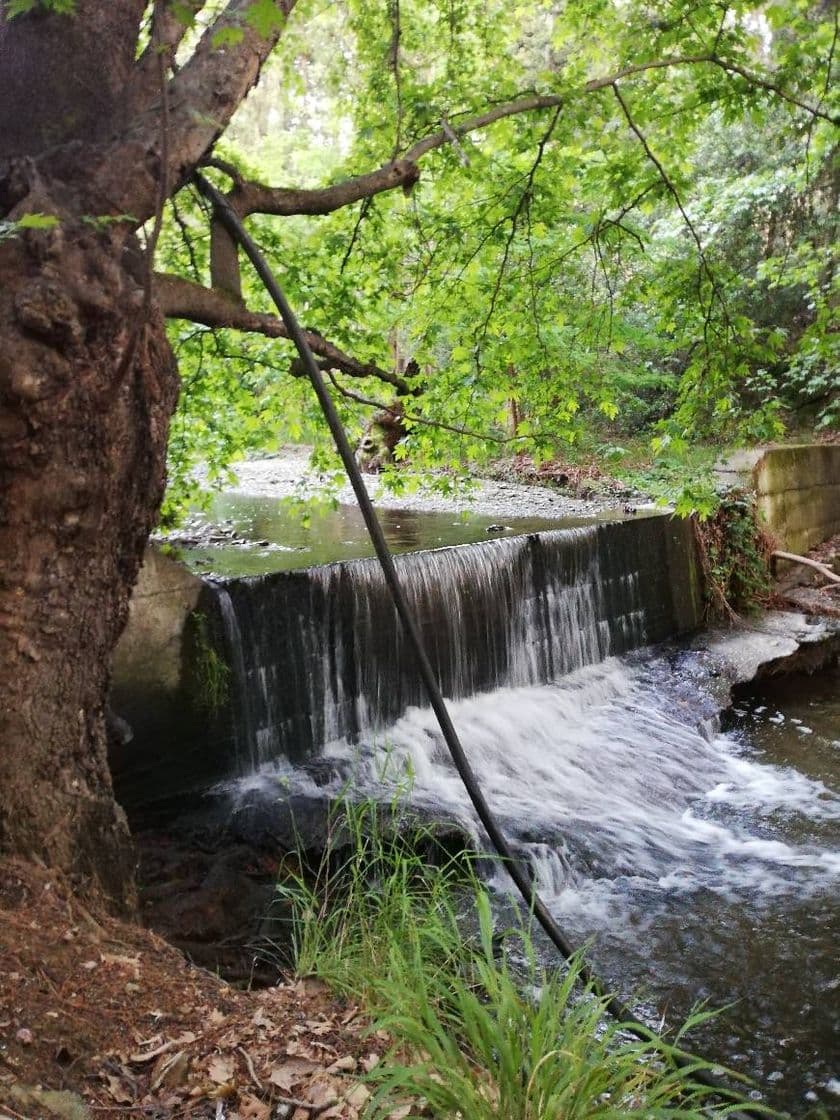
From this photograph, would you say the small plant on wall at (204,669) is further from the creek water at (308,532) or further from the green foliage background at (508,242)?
the green foliage background at (508,242)

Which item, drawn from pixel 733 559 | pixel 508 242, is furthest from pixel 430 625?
pixel 733 559

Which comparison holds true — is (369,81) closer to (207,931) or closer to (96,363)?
(96,363)

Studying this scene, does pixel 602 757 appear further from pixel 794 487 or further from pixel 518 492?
pixel 518 492

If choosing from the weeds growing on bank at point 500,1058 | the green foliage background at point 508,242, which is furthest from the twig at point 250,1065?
the green foliage background at point 508,242

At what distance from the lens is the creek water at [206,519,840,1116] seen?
421 centimetres

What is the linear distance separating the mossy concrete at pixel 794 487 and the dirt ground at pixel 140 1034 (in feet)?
30.3

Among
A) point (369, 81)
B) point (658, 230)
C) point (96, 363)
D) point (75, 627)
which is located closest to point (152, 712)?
point (75, 627)

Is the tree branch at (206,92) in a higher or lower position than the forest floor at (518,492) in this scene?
higher

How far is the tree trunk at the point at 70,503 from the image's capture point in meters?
2.67

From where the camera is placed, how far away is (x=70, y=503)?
2.84 m

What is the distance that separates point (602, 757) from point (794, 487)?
645cm

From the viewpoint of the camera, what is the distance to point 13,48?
119 inches

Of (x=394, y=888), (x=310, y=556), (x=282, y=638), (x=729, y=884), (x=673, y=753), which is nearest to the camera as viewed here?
(x=394, y=888)

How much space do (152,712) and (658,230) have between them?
12373mm
